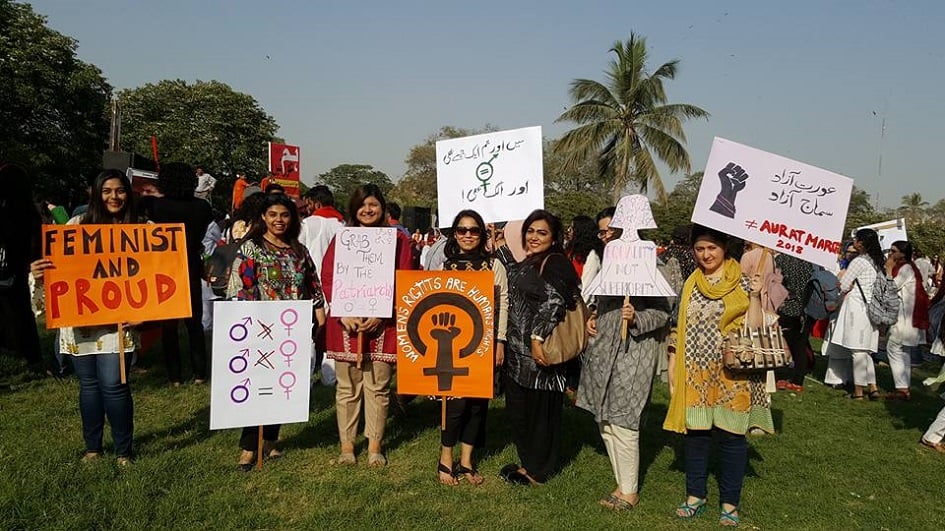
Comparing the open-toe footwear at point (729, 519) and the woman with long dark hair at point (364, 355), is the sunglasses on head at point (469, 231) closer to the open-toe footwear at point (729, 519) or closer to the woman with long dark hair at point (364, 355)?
the woman with long dark hair at point (364, 355)

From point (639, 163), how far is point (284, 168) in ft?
84.4

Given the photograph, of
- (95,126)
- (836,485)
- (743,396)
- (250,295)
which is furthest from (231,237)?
(95,126)

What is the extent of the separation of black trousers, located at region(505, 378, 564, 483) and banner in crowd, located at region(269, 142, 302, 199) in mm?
8040

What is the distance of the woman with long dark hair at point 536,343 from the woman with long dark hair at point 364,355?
0.97m

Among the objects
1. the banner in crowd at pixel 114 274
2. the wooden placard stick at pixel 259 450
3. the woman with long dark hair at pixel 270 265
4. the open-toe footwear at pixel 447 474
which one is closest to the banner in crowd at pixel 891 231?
the open-toe footwear at pixel 447 474

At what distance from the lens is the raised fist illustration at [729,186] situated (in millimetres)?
4336

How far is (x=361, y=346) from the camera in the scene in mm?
4875

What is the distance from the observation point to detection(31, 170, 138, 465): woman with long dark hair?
175 inches

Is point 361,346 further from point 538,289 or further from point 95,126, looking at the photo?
point 95,126

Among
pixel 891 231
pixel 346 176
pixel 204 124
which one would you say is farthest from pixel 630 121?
pixel 346 176

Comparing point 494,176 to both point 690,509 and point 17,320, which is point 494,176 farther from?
point 17,320

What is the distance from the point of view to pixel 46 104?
34438mm

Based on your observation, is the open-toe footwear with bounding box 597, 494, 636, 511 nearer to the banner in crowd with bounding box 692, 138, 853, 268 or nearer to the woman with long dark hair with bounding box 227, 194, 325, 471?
the banner in crowd with bounding box 692, 138, 853, 268

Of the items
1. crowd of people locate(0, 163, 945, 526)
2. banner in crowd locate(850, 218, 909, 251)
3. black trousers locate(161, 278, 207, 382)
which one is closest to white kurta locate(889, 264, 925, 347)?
crowd of people locate(0, 163, 945, 526)
